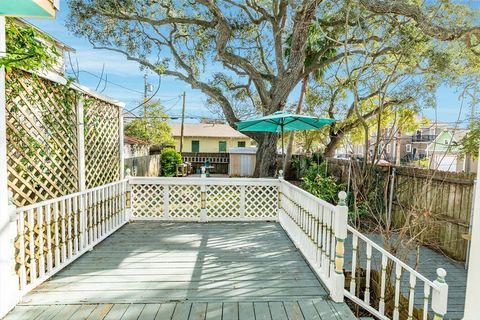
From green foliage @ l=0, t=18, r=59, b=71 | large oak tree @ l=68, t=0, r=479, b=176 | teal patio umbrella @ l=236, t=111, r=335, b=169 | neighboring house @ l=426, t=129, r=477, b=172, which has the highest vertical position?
large oak tree @ l=68, t=0, r=479, b=176

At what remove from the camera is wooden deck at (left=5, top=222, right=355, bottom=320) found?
2.74 meters

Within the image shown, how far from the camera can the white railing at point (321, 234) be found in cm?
297

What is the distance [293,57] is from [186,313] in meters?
7.42

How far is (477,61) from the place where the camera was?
7.91 meters

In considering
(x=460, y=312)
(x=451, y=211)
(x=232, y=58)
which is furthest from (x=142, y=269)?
(x=232, y=58)

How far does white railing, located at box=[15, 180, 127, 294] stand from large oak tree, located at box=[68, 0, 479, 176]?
210 inches

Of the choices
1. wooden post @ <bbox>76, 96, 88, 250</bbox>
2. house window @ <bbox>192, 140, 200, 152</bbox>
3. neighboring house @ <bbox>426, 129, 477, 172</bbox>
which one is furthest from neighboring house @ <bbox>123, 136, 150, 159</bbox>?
neighboring house @ <bbox>426, 129, 477, 172</bbox>

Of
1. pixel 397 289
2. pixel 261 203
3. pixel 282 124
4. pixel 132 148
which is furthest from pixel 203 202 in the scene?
pixel 132 148

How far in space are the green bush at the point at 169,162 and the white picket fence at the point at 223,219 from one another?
33.2 feet

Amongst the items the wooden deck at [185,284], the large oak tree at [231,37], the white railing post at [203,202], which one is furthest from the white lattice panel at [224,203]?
the large oak tree at [231,37]

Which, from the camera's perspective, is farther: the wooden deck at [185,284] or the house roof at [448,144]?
the house roof at [448,144]

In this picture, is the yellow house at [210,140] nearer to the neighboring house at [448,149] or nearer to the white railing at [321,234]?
the neighboring house at [448,149]

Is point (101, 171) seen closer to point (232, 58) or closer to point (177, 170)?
point (232, 58)

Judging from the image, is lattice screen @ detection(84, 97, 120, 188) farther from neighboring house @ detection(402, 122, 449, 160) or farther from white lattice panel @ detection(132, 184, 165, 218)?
neighboring house @ detection(402, 122, 449, 160)
